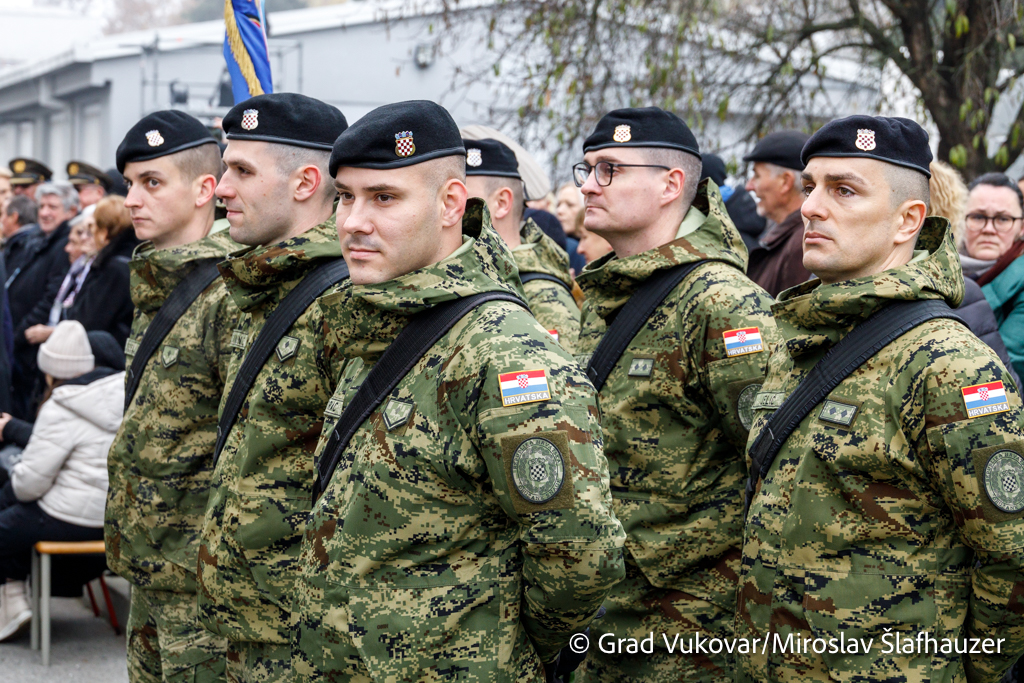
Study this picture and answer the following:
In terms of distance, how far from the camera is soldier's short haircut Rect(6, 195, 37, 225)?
1083 cm

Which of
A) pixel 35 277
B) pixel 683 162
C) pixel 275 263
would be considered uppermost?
pixel 683 162

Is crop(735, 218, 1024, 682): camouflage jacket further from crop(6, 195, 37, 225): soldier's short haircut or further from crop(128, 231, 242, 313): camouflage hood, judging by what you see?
crop(6, 195, 37, 225): soldier's short haircut

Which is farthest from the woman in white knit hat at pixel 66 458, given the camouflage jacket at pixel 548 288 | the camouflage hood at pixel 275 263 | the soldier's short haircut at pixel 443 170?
the soldier's short haircut at pixel 443 170

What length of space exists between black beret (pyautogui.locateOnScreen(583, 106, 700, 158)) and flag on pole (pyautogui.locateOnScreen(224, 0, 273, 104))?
78.0 inches

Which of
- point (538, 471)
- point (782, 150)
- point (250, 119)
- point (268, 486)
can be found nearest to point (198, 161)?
point (250, 119)

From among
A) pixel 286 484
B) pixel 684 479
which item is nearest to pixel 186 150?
pixel 286 484

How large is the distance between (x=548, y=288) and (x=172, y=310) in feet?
5.07

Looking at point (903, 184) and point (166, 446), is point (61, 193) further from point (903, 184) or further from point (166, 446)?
point (903, 184)

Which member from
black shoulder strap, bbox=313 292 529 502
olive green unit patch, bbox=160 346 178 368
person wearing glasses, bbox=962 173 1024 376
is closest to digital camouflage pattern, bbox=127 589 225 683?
olive green unit patch, bbox=160 346 178 368

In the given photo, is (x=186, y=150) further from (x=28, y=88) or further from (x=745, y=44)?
(x=28, y=88)

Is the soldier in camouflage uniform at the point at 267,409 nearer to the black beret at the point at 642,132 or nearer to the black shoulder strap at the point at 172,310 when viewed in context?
the black shoulder strap at the point at 172,310

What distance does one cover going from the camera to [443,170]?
251 centimetres

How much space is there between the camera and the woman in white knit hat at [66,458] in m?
5.68

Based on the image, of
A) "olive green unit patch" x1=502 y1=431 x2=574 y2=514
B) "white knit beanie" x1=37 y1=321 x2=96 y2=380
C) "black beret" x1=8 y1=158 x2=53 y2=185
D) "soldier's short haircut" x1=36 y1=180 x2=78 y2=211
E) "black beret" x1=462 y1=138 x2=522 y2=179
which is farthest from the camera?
→ "black beret" x1=8 y1=158 x2=53 y2=185
